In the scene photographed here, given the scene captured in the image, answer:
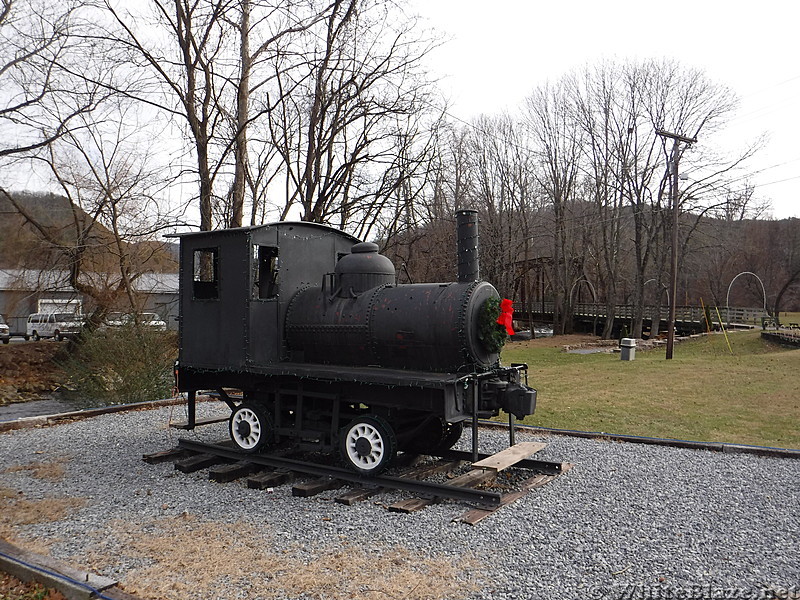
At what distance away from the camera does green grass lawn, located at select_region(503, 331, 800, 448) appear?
10.7 metres

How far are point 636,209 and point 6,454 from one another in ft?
108

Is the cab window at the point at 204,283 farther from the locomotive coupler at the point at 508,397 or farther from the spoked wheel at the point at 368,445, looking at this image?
the locomotive coupler at the point at 508,397

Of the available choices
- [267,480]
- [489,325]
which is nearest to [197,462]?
[267,480]

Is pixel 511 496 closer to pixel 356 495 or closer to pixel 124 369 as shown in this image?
pixel 356 495

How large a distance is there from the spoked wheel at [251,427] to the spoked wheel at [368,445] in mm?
1387

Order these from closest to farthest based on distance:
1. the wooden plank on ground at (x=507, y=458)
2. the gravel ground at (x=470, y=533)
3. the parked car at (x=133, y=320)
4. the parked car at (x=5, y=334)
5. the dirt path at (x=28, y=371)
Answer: the gravel ground at (x=470, y=533)
the wooden plank on ground at (x=507, y=458)
the parked car at (x=133, y=320)
the dirt path at (x=28, y=371)
the parked car at (x=5, y=334)

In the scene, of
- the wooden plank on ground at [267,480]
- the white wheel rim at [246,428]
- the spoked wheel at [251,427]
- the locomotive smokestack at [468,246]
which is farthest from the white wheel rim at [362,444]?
the locomotive smokestack at [468,246]

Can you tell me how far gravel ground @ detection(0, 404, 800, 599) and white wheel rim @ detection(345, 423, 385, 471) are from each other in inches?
18.3

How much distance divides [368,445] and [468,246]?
269 centimetres

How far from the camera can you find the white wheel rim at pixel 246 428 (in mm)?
8078

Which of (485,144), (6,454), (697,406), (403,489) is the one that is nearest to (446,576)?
(403,489)

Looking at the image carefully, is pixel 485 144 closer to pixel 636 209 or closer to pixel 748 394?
pixel 636 209

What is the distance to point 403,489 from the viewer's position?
259 inches

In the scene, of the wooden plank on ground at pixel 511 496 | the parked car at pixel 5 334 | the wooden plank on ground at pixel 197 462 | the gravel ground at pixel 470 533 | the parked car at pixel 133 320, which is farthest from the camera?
the parked car at pixel 5 334
